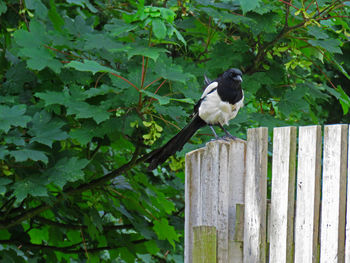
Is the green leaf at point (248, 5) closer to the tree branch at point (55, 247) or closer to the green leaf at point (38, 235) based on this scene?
the tree branch at point (55, 247)

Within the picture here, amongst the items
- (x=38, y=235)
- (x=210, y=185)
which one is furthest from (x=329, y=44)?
(x=38, y=235)

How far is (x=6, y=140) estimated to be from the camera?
10.8ft

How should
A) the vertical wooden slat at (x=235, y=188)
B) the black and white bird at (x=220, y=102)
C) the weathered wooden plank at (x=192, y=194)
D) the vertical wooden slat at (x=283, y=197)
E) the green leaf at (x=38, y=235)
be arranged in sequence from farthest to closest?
the green leaf at (x=38, y=235)
the black and white bird at (x=220, y=102)
the weathered wooden plank at (x=192, y=194)
the vertical wooden slat at (x=235, y=188)
the vertical wooden slat at (x=283, y=197)

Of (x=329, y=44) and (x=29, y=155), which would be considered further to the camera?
(x=329, y=44)

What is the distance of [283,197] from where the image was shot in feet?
6.91

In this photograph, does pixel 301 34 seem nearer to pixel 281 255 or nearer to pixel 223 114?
pixel 223 114

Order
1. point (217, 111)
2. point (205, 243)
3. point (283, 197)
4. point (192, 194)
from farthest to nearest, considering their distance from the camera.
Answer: point (217, 111) < point (192, 194) < point (205, 243) < point (283, 197)

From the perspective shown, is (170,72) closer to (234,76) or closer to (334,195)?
(234,76)

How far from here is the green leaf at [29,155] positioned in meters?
3.22

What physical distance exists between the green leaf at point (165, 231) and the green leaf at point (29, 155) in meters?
1.32

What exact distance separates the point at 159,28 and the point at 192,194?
0.90 meters

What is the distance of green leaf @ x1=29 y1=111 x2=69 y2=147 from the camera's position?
11.1ft

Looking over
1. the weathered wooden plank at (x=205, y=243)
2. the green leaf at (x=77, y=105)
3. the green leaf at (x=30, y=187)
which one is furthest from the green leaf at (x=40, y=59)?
the weathered wooden plank at (x=205, y=243)

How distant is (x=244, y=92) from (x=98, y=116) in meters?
1.12
